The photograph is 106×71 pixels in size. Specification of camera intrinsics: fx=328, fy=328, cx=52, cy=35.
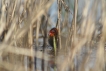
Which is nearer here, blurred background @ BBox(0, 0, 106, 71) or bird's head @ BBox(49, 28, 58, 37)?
blurred background @ BBox(0, 0, 106, 71)

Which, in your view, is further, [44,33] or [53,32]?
[53,32]

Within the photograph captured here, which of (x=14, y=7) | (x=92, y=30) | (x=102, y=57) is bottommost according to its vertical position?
(x=102, y=57)

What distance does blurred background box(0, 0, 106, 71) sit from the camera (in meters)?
1.66

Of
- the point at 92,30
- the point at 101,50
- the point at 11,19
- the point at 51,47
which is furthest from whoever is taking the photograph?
the point at 51,47

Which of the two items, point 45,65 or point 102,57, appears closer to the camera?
point 102,57

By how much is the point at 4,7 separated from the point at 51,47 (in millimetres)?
1205

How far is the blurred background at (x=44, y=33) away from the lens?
166cm

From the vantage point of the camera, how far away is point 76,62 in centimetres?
197

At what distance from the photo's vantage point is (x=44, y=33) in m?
2.71

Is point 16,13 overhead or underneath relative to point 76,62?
overhead

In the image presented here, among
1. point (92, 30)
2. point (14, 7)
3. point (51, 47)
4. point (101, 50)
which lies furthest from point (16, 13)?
point (51, 47)

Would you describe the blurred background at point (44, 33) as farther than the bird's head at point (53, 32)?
No

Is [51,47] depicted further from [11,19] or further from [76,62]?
[76,62]

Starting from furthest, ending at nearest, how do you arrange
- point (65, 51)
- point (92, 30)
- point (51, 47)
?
point (51, 47) → point (65, 51) → point (92, 30)
